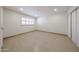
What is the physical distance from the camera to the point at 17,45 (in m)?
1.70

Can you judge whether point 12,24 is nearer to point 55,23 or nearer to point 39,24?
point 39,24

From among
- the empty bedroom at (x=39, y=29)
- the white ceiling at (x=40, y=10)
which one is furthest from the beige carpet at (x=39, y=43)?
the white ceiling at (x=40, y=10)

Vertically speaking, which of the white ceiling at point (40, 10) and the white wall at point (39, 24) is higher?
the white ceiling at point (40, 10)

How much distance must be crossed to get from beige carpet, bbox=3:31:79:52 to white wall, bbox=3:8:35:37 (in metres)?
0.10

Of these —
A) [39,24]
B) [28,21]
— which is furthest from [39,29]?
[28,21]

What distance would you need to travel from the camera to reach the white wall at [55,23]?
5.65ft

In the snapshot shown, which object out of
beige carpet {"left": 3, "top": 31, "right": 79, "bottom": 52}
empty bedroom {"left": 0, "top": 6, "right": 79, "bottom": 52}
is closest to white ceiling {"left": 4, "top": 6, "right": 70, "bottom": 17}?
empty bedroom {"left": 0, "top": 6, "right": 79, "bottom": 52}

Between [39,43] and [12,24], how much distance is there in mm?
617

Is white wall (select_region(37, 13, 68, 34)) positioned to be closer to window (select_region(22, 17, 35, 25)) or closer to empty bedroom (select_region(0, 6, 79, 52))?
empty bedroom (select_region(0, 6, 79, 52))

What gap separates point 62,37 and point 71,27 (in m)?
0.26

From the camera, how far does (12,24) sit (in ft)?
5.62

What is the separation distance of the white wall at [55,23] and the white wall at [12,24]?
0.65ft

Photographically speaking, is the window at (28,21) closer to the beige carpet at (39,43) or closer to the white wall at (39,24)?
the white wall at (39,24)
